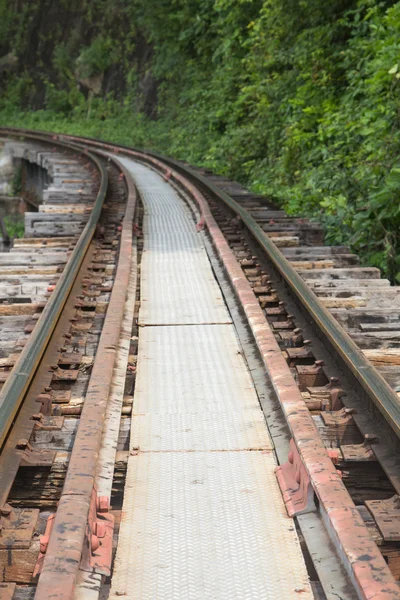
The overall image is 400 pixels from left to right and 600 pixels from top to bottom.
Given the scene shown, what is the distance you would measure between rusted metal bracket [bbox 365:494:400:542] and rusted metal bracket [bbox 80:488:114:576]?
0.90 meters

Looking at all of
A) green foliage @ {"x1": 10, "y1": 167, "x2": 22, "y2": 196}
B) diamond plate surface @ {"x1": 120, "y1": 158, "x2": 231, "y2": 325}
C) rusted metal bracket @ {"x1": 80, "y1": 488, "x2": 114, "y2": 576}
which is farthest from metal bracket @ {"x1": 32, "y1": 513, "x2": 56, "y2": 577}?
green foliage @ {"x1": 10, "y1": 167, "x2": 22, "y2": 196}

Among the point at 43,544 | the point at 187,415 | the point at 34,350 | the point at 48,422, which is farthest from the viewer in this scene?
the point at 34,350

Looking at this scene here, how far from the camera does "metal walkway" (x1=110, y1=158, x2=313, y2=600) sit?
2508 millimetres

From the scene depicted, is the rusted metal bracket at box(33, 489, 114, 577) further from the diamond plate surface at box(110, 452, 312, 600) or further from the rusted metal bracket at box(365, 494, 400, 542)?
the rusted metal bracket at box(365, 494, 400, 542)

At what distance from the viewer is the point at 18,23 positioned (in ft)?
155

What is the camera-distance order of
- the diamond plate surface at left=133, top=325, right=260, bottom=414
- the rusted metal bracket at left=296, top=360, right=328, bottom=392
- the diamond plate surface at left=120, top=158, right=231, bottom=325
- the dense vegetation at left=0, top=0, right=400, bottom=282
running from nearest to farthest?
the diamond plate surface at left=133, top=325, right=260, bottom=414 → the rusted metal bracket at left=296, top=360, right=328, bottom=392 → the diamond plate surface at left=120, top=158, right=231, bottom=325 → the dense vegetation at left=0, top=0, right=400, bottom=282

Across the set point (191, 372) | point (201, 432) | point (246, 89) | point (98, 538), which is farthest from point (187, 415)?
point (246, 89)

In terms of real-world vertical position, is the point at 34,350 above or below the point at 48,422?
above

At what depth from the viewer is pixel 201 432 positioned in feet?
11.7

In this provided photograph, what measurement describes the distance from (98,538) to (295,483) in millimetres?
817

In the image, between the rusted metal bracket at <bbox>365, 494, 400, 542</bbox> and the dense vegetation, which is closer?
the rusted metal bracket at <bbox>365, 494, 400, 542</bbox>

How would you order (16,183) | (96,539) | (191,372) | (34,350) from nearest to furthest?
(96,539) → (34,350) → (191,372) → (16,183)

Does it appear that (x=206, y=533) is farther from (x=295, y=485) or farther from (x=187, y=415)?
(x=187, y=415)

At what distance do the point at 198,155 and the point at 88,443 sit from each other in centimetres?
2143
